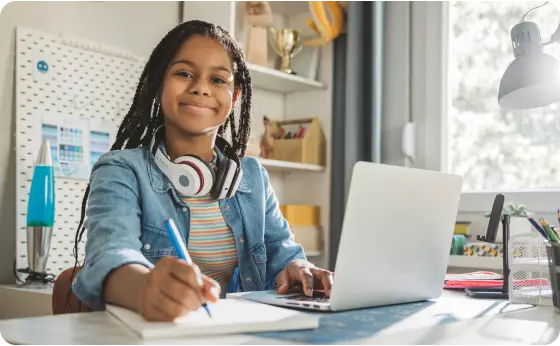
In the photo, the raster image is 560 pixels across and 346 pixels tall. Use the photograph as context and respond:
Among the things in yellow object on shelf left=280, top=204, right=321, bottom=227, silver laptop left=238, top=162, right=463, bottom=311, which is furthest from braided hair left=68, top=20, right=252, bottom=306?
yellow object on shelf left=280, top=204, right=321, bottom=227

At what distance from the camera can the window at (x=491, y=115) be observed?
98.0 inches

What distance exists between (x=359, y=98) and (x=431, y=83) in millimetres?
308

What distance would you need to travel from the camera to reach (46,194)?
6.09 feet

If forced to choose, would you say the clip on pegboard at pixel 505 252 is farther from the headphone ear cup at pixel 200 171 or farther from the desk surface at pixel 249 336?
the headphone ear cup at pixel 200 171

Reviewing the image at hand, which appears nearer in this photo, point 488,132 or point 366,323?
point 366,323

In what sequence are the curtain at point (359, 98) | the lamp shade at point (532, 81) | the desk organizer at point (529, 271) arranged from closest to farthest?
the desk organizer at point (529, 271), the lamp shade at point (532, 81), the curtain at point (359, 98)

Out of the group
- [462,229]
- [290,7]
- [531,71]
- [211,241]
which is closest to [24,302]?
[211,241]

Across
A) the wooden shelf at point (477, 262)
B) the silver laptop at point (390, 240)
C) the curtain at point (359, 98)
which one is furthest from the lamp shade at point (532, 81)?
the curtain at point (359, 98)

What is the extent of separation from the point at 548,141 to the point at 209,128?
65.7 inches

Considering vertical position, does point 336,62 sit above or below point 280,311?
above

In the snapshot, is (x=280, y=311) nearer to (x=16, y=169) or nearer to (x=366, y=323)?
(x=366, y=323)

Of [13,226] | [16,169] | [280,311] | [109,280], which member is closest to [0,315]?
[13,226]

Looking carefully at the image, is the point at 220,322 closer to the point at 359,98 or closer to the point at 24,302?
the point at 24,302

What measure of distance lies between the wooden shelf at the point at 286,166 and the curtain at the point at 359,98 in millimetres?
108
